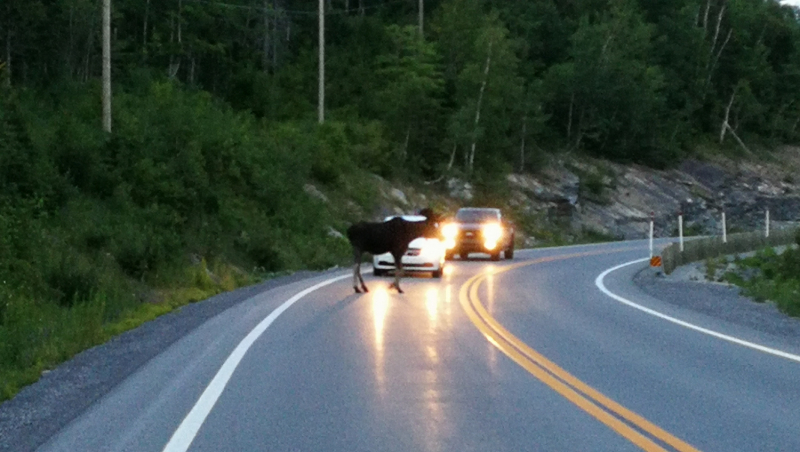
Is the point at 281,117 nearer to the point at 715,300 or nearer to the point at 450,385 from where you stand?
the point at 715,300

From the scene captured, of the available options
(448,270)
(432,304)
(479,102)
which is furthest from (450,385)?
(479,102)

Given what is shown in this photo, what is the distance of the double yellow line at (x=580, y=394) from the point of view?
8.73 metres

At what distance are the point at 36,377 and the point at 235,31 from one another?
47.5m

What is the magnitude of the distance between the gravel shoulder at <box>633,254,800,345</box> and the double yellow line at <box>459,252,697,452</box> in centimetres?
433

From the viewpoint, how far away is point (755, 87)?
3351 inches

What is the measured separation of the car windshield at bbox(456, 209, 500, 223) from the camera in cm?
3850

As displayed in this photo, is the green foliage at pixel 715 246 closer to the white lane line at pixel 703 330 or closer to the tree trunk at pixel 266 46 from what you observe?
the white lane line at pixel 703 330

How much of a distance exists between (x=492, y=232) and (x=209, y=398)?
91.8 feet

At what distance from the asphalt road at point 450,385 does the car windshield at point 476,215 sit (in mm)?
18557

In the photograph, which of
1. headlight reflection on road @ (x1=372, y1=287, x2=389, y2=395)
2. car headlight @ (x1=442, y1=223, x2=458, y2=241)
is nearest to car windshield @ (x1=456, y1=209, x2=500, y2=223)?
car headlight @ (x1=442, y1=223, x2=458, y2=241)

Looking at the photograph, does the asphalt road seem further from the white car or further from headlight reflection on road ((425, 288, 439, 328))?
the white car

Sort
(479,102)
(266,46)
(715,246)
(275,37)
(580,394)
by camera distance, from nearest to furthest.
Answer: (580,394) < (715,246) < (479,102) < (266,46) < (275,37)

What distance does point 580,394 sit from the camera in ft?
35.1

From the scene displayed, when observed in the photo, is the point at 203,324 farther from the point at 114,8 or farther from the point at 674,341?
the point at 114,8
